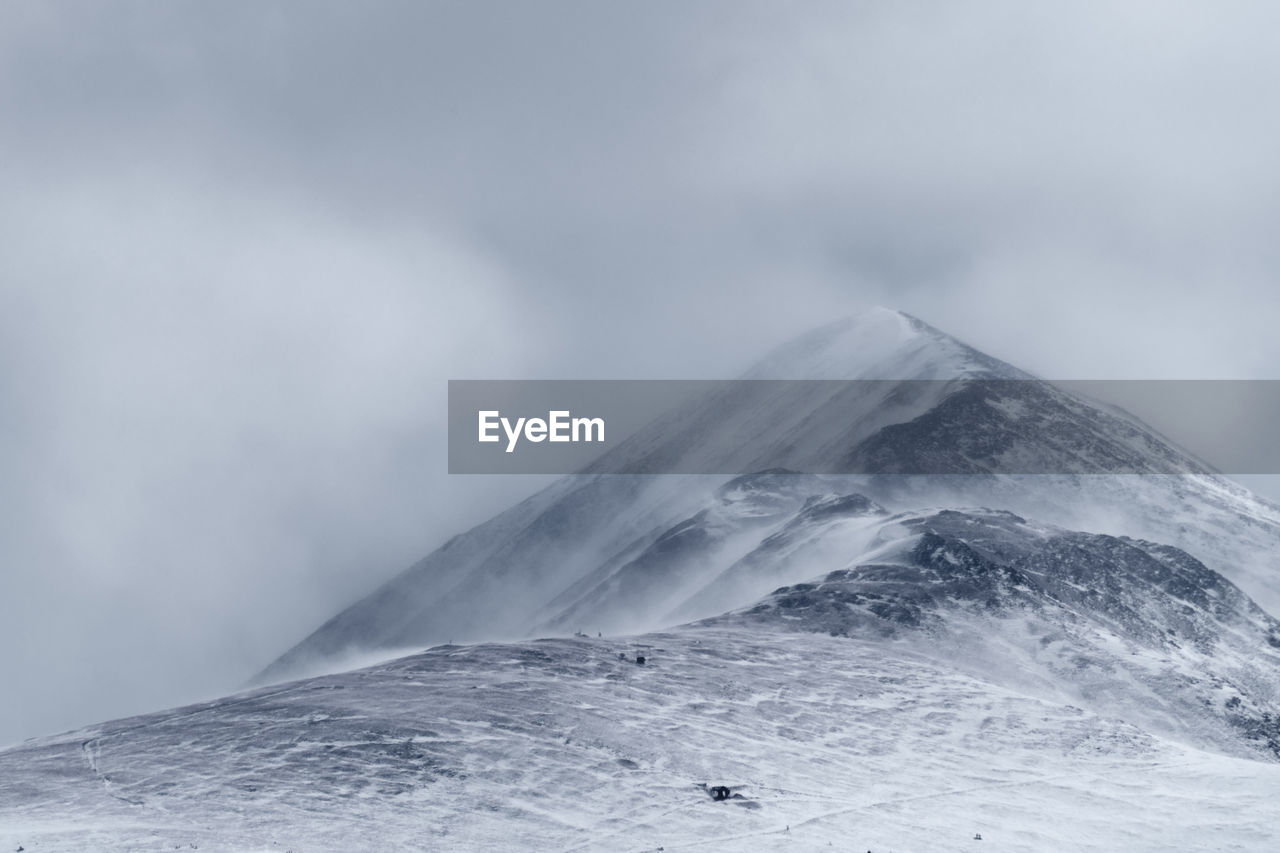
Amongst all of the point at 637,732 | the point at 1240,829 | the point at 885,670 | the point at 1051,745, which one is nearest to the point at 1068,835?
the point at 1240,829

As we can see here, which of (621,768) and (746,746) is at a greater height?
(746,746)

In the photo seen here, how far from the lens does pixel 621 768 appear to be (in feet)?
394

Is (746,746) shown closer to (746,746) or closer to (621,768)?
(746,746)

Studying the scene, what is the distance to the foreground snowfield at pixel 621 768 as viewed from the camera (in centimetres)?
10469

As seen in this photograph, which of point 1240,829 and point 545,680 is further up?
point 545,680

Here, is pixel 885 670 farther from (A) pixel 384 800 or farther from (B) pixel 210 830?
(B) pixel 210 830

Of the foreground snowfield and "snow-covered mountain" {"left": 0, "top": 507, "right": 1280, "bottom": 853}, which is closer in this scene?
the foreground snowfield

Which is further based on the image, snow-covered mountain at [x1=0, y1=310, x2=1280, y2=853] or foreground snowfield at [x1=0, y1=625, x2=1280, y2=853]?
snow-covered mountain at [x1=0, y1=310, x2=1280, y2=853]

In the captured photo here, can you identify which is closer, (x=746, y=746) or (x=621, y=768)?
(x=621, y=768)

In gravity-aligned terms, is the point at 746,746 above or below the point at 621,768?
above

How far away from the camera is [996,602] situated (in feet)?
598

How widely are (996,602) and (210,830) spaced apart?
10994 centimetres

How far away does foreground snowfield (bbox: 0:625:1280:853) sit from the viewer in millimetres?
104688

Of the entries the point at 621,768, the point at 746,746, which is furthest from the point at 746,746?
the point at 621,768
